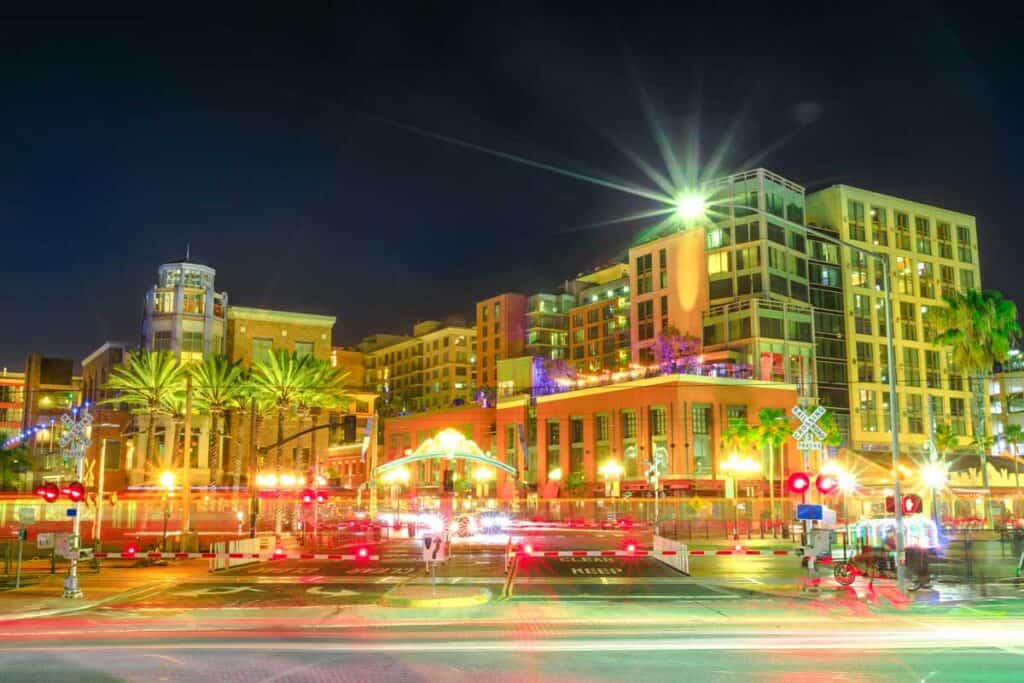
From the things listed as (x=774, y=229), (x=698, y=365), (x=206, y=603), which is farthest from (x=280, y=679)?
(x=774, y=229)

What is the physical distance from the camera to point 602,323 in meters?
139

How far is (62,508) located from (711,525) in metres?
40.3

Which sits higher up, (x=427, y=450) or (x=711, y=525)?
(x=427, y=450)


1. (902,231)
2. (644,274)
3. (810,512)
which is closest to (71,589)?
(810,512)

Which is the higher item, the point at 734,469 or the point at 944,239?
the point at 944,239

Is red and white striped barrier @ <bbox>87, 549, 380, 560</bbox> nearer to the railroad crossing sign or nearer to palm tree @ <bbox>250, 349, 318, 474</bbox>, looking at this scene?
the railroad crossing sign

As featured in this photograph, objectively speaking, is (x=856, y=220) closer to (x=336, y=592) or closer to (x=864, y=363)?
(x=864, y=363)


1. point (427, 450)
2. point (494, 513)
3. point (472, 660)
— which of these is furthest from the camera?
point (494, 513)

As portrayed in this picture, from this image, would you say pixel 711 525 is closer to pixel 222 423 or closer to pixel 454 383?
pixel 222 423

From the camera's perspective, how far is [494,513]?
6656cm

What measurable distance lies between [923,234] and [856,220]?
35.3 ft

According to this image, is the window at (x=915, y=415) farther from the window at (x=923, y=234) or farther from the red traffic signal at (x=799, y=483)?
the red traffic signal at (x=799, y=483)

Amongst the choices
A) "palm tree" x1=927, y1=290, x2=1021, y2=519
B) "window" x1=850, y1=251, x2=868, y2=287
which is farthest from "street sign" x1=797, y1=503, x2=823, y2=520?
"window" x1=850, y1=251, x2=868, y2=287

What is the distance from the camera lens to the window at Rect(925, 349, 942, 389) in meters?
103
